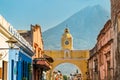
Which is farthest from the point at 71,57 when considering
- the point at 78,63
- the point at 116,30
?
the point at 116,30

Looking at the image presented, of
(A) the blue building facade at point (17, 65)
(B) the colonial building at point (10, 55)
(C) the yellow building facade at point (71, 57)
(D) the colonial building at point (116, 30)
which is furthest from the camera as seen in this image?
(C) the yellow building facade at point (71, 57)

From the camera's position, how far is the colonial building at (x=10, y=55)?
1522 cm

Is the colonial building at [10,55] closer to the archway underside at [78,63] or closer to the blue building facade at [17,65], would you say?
the blue building facade at [17,65]

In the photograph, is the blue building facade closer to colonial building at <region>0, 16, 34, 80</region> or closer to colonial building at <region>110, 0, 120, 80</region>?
colonial building at <region>0, 16, 34, 80</region>

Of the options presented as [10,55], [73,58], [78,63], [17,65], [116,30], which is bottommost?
[17,65]

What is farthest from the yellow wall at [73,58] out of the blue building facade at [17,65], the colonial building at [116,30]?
the colonial building at [116,30]

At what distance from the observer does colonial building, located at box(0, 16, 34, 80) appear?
15219mm

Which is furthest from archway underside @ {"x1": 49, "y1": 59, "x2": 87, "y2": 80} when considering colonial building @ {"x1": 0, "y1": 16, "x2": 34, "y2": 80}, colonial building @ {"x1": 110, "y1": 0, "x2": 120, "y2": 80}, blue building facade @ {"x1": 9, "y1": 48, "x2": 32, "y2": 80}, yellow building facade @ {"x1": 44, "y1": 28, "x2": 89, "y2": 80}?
colonial building @ {"x1": 110, "y1": 0, "x2": 120, "y2": 80}

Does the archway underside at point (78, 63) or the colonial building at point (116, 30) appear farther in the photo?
the archway underside at point (78, 63)

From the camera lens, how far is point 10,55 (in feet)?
58.5

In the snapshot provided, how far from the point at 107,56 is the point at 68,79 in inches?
3629

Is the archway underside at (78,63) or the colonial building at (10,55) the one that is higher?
the archway underside at (78,63)

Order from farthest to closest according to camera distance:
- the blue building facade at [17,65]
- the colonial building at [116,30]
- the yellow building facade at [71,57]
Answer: the yellow building facade at [71,57] → the colonial building at [116,30] → the blue building facade at [17,65]

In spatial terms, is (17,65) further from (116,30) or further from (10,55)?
(116,30)
